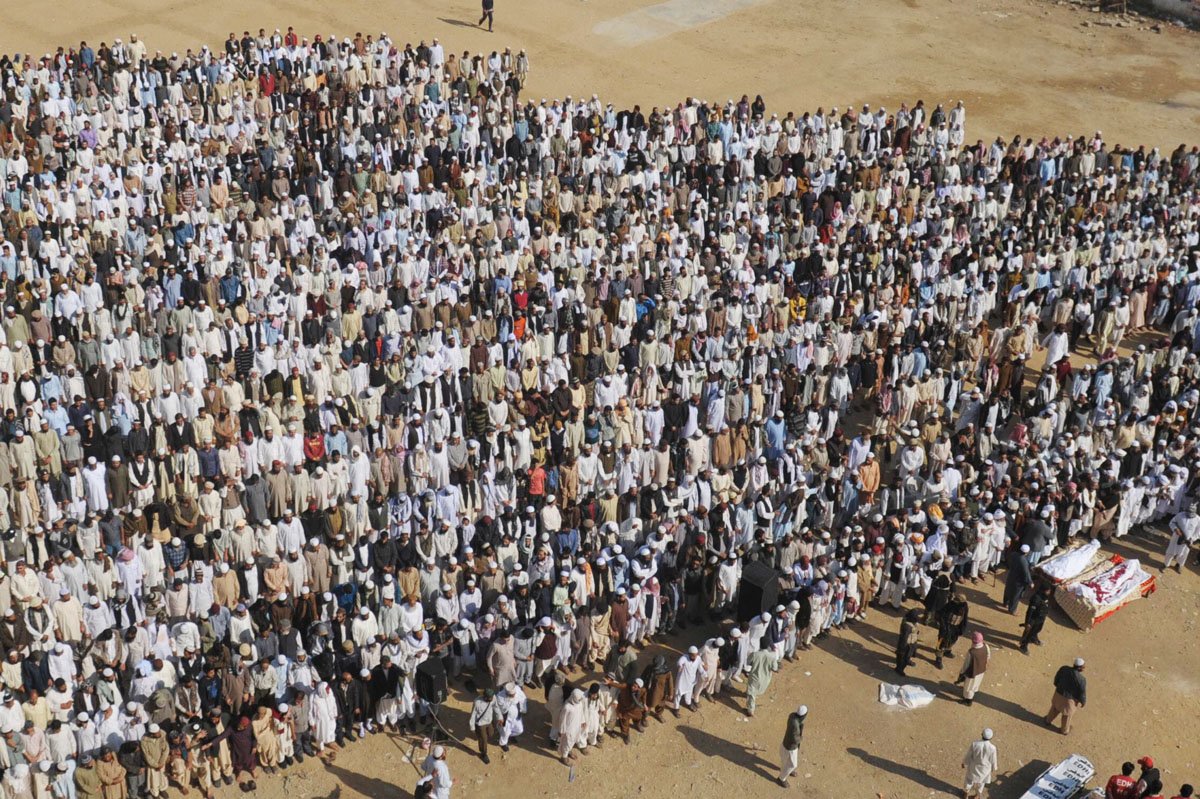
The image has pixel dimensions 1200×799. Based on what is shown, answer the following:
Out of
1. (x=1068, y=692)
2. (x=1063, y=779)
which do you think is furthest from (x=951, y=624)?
(x=1063, y=779)

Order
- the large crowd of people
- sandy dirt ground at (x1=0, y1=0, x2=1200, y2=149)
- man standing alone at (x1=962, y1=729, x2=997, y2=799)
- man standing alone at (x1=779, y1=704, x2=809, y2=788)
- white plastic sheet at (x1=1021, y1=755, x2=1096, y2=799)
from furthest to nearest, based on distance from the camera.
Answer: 1. sandy dirt ground at (x1=0, y1=0, x2=1200, y2=149)
2. the large crowd of people
3. white plastic sheet at (x1=1021, y1=755, x2=1096, y2=799)
4. man standing alone at (x1=779, y1=704, x2=809, y2=788)
5. man standing alone at (x1=962, y1=729, x2=997, y2=799)

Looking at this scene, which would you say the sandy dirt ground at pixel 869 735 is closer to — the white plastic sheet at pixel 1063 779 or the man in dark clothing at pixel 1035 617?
the man in dark clothing at pixel 1035 617

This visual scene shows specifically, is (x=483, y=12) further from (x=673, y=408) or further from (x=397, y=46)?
→ (x=673, y=408)

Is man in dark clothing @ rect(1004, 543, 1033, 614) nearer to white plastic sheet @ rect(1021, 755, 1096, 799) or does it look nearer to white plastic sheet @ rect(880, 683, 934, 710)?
white plastic sheet @ rect(880, 683, 934, 710)

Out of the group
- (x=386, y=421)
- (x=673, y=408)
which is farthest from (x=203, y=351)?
(x=673, y=408)

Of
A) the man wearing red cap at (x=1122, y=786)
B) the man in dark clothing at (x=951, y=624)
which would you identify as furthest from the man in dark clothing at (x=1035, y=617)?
the man wearing red cap at (x=1122, y=786)

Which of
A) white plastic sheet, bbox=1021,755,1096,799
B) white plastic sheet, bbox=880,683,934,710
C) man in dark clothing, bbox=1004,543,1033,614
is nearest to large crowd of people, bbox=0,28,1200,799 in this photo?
man in dark clothing, bbox=1004,543,1033,614

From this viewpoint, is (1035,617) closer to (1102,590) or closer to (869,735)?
(1102,590)
